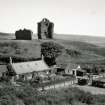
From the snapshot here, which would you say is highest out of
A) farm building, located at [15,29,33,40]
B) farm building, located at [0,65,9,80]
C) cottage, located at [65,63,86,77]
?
farm building, located at [15,29,33,40]

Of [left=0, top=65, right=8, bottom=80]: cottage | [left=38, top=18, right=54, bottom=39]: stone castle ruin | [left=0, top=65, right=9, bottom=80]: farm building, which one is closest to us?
[left=0, top=65, right=9, bottom=80]: farm building

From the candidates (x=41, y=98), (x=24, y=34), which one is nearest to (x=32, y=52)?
(x=24, y=34)

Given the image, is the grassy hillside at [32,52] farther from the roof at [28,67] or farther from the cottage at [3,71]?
the cottage at [3,71]

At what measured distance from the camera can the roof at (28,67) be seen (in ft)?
150

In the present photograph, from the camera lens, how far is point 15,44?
80.2 metres

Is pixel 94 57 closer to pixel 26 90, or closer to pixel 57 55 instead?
pixel 57 55

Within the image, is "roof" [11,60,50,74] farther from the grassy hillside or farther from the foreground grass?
the grassy hillside

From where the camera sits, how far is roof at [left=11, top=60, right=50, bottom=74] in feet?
150

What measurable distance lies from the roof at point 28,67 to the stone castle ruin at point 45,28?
37228 millimetres

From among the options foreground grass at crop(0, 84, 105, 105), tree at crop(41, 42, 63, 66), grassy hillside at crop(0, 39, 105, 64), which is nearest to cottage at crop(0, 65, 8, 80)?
foreground grass at crop(0, 84, 105, 105)

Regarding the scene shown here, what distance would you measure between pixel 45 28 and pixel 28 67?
41.9 m

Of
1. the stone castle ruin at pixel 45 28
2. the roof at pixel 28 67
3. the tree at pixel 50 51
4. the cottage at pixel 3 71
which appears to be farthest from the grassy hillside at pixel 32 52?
the cottage at pixel 3 71

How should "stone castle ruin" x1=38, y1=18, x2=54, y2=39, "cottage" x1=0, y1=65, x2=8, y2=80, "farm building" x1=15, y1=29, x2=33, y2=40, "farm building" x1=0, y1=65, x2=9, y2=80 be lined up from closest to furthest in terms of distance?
1. "farm building" x1=0, y1=65, x2=9, y2=80
2. "cottage" x1=0, y1=65, x2=8, y2=80
3. "farm building" x1=15, y1=29, x2=33, y2=40
4. "stone castle ruin" x1=38, y1=18, x2=54, y2=39

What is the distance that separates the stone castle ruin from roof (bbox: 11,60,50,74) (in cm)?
3723
